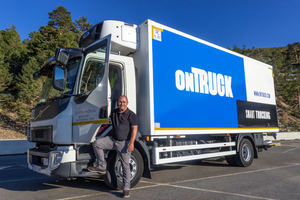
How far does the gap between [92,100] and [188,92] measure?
8.43 feet

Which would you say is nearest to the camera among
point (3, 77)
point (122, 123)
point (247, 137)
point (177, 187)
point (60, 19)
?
point (122, 123)

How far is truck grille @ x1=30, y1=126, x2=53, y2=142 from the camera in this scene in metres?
4.80

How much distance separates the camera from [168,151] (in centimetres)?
554

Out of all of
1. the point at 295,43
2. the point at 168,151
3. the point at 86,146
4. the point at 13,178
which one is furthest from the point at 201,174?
the point at 295,43

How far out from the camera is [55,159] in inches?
171

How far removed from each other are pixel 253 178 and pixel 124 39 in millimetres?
4511

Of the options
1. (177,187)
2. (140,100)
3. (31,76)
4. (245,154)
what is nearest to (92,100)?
(140,100)

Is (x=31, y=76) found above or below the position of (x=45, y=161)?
above

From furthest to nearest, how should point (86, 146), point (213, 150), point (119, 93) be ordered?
1. point (213, 150)
2. point (119, 93)
3. point (86, 146)

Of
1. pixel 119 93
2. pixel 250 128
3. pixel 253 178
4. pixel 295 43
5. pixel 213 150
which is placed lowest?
pixel 253 178

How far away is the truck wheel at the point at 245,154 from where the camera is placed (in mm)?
7717

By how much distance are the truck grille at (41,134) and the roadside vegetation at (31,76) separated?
727cm

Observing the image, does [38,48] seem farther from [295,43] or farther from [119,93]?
[295,43]

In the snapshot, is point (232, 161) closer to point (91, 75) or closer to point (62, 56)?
point (91, 75)
